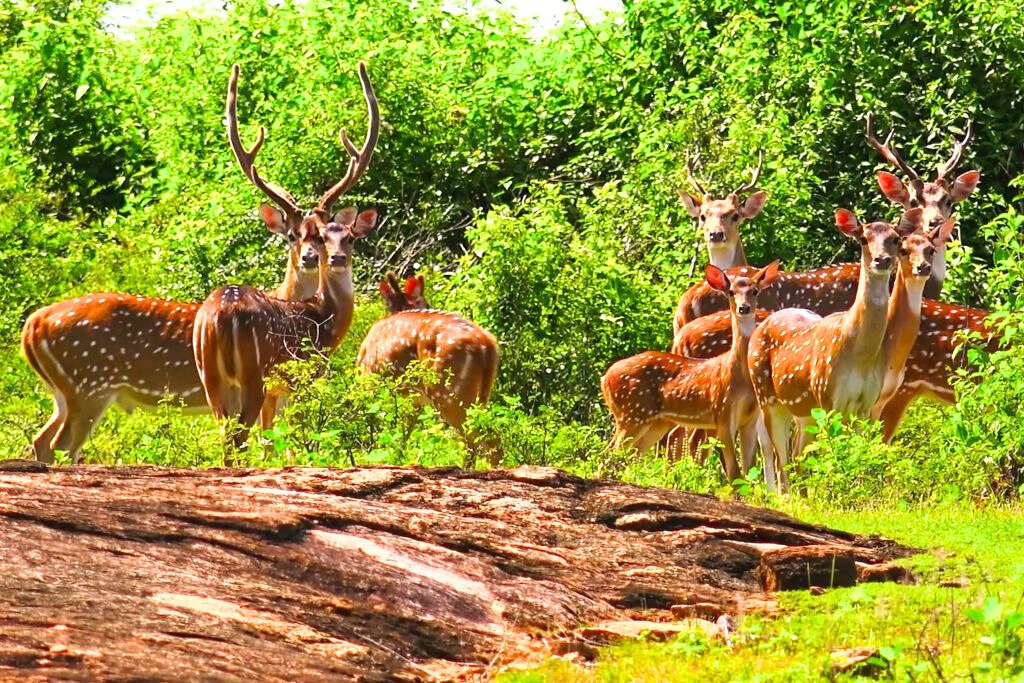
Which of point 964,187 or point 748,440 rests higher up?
point 964,187

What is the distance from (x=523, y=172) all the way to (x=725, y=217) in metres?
5.01

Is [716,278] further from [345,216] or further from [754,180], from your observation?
[754,180]

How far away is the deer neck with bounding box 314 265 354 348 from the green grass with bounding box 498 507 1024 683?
249 inches

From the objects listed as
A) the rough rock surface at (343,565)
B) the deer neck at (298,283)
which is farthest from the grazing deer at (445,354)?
the rough rock surface at (343,565)

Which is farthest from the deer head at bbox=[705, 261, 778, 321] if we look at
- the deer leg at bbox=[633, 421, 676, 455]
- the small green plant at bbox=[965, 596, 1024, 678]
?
the small green plant at bbox=[965, 596, 1024, 678]

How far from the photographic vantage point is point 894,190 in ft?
57.1

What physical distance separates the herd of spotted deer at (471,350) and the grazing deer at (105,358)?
10mm

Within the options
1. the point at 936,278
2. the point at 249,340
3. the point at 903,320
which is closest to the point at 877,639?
the point at 903,320

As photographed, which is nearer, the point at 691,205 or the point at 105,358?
the point at 105,358

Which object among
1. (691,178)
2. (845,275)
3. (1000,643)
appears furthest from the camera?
(691,178)

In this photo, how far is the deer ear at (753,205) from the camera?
17234mm

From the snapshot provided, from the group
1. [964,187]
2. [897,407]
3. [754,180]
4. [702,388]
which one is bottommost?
[897,407]

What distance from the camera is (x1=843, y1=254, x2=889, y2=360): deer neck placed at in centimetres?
1309

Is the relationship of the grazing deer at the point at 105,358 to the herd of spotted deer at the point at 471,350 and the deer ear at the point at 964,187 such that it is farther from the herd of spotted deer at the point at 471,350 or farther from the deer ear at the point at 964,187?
the deer ear at the point at 964,187
